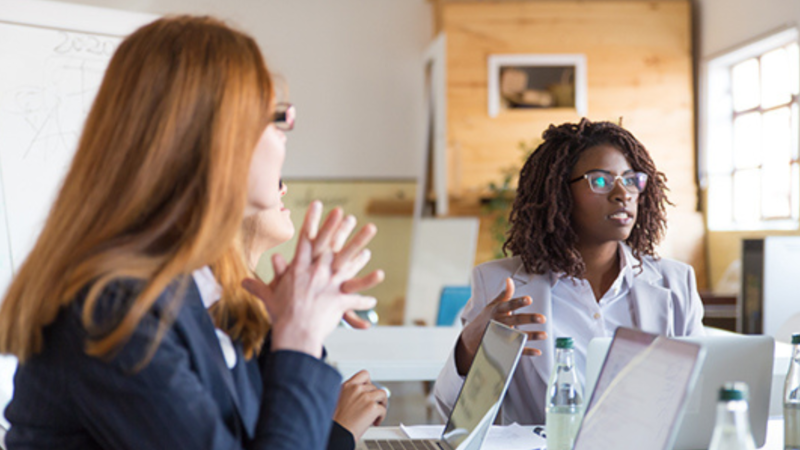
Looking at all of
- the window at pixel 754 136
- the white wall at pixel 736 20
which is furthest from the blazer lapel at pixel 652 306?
the white wall at pixel 736 20

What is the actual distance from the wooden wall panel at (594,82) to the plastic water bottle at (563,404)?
5399 mm

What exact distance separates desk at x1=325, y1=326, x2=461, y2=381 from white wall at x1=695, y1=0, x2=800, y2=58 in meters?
3.76

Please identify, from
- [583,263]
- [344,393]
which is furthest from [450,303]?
[344,393]

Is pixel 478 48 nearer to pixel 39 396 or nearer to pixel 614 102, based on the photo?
pixel 614 102

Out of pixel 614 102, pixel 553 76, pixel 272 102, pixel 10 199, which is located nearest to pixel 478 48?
pixel 553 76

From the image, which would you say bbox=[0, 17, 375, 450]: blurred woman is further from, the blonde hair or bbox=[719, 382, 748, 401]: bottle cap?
bbox=[719, 382, 748, 401]: bottle cap

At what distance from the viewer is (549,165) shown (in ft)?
7.77

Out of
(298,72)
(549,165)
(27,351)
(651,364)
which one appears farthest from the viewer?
(298,72)

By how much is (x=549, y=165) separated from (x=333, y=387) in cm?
133

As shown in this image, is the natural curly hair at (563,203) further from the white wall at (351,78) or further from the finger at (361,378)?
the white wall at (351,78)

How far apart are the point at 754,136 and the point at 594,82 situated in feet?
4.10

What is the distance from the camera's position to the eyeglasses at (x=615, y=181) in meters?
2.24

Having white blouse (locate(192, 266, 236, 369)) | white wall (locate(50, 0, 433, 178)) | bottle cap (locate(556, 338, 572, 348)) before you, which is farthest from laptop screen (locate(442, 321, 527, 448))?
white wall (locate(50, 0, 433, 178))

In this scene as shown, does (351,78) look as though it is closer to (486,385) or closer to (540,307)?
(540,307)
